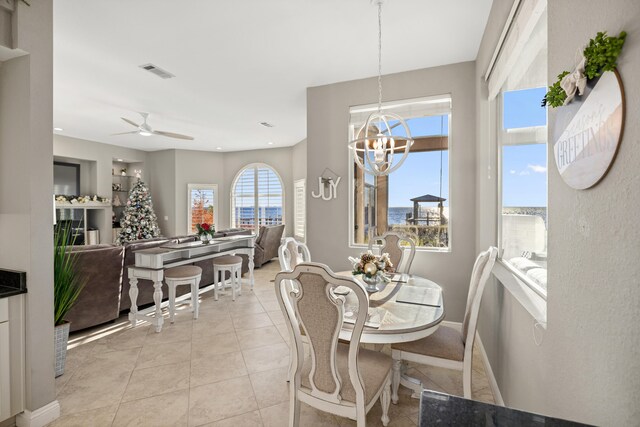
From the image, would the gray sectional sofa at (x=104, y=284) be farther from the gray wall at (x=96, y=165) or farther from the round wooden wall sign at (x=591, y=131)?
the gray wall at (x=96, y=165)

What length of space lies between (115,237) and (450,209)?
814 centimetres

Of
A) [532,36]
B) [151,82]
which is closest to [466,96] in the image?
[532,36]

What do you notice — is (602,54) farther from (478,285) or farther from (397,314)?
(397,314)

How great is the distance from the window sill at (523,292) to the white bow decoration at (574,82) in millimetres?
973

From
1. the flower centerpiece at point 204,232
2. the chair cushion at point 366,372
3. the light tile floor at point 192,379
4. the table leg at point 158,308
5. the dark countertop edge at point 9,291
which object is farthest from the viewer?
the flower centerpiece at point 204,232

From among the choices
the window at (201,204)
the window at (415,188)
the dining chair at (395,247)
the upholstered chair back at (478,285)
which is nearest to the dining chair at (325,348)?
the upholstered chair back at (478,285)

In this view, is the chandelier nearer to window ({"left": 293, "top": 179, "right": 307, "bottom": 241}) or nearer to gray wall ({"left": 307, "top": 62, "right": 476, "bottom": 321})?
gray wall ({"left": 307, "top": 62, "right": 476, "bottom": 321})

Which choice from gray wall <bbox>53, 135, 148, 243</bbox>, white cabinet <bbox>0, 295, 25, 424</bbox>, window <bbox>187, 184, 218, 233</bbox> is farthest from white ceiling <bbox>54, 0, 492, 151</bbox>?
window <bbox>187, 184, 218, 233</bbox>

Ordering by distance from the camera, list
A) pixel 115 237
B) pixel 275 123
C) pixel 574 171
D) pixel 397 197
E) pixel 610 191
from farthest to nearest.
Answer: pixel 115 237 < pixel 275 123 < pixel 397 197 < pixel 574 171 < pixel 610 191

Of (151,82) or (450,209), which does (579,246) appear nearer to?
(450,209)

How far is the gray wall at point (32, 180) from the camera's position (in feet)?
6.15

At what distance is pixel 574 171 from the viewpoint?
3.22 ft

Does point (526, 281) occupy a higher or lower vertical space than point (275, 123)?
lower

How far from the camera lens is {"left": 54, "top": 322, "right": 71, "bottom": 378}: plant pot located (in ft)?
8.04
